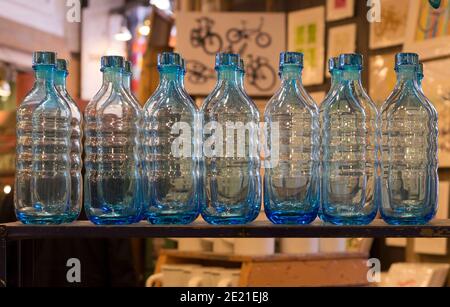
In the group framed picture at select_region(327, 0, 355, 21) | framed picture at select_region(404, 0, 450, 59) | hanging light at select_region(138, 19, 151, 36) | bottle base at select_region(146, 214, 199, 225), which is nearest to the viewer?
bottle base at select_region(146, 214, 199, 225)

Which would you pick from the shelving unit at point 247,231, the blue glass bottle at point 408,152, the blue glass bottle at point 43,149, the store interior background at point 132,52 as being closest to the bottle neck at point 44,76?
the blue glass bottle at point 43,149

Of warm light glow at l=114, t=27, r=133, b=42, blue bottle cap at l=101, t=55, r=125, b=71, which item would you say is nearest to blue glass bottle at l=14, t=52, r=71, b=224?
blue bottle cap at l=101, t=55, r=125, b=71

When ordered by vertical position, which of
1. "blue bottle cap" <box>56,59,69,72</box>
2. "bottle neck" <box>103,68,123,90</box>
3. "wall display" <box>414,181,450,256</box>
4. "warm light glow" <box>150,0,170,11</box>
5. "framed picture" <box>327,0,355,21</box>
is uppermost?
"warm light glow" <box>150,0,170,11</box>

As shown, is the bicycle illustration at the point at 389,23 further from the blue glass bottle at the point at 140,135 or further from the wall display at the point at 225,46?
the blue glass bottle at the point at 140,135

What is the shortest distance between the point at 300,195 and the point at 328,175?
0.26ft

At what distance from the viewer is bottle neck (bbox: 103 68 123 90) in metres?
2.00

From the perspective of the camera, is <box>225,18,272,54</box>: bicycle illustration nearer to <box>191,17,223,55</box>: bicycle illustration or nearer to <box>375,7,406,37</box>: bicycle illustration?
<box>191,17,223,55</box>: bicycle illustration

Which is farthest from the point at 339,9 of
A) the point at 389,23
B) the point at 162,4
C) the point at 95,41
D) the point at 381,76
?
the point at 95,41

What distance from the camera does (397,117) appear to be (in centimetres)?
200

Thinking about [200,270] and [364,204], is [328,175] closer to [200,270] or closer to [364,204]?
[364,204]

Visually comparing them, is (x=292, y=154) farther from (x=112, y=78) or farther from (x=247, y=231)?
(x=112, y=78)

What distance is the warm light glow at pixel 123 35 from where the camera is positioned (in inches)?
239

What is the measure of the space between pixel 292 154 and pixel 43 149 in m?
0.59

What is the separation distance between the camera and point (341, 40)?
15.4ft
